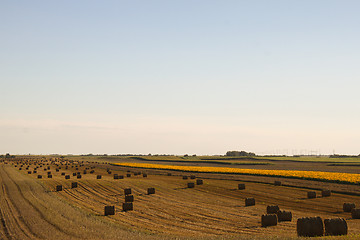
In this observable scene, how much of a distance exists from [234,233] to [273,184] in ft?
108

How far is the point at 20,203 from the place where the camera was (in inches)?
1399

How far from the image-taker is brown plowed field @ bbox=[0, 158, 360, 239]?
2333 cm

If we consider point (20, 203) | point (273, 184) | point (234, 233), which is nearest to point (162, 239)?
point (234, 233)

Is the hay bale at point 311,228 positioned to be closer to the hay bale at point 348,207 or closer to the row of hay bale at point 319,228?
the row of hay bale at point 319,228

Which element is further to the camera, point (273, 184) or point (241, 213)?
point (273, 184)

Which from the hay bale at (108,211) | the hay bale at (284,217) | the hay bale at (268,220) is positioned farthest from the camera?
the hay bale at (108,211)

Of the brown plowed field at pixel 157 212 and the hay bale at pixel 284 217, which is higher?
the hay bale at pixel 284 217

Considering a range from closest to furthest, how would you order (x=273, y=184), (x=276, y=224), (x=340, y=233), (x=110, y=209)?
(x=340, y=233) < (x=276, y=224) < (x=110, y=209) < (x=273, y=184)

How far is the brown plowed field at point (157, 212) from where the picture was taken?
23328 millimetres

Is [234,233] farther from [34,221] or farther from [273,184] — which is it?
[273,184]

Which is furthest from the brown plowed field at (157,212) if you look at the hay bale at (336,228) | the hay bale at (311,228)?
the hay bale at (336,228)

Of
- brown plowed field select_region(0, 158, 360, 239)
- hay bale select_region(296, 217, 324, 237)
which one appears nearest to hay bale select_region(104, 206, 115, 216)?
brown plowed field select_region(0, 158, 360, 239)

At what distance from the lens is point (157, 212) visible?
31.4 meters

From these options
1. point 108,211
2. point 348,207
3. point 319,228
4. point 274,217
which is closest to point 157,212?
point 108,211
